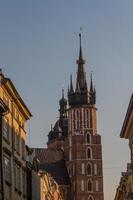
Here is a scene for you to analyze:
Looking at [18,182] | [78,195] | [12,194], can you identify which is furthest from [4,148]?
[78,195]

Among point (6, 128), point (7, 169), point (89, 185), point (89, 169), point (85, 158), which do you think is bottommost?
point (7, 169)

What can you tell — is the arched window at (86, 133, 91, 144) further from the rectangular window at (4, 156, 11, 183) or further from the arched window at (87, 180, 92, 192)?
the rectangular window at (4, 156, 11, 183)

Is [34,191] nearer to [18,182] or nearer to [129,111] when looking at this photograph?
[18,182]

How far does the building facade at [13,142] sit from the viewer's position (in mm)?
45906

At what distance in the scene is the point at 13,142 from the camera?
4988cm

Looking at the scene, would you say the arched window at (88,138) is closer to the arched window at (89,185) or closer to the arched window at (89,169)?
the arched window at (89,169)

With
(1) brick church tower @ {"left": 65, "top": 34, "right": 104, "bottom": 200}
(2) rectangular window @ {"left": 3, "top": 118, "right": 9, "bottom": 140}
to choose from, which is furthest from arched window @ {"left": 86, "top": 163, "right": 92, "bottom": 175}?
(2) rectangular window @ {"left": 3, "top": 118, "right": 9, "bottom": 140}

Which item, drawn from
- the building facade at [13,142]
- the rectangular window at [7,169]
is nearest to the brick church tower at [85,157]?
the building facade at [13,142]

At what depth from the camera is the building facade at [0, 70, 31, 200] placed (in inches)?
1807

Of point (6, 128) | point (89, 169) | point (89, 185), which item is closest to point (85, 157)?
point (89, 169)

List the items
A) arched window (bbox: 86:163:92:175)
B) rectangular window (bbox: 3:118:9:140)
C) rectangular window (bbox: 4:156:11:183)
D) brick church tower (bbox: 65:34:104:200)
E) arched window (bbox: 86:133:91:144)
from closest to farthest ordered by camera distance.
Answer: rectangular window (bbox: 4:156:11:183), rectangular window (bbox: 3:118:9:140), brick church tower (bbox: 65:34:104:200), arched window (bbox: 86:163:92:175), arched window (bbox: 86:133:91:144)

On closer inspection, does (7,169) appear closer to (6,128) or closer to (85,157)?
(6,128)

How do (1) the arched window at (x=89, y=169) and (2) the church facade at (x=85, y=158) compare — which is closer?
(2) the church facade at (x=85, y=158)

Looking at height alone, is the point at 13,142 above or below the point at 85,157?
below
